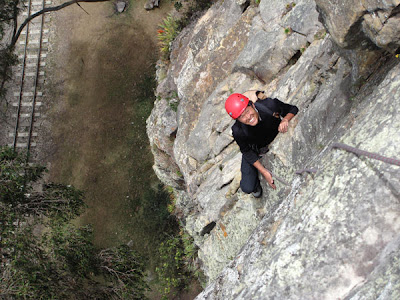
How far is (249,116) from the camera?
6719 mm

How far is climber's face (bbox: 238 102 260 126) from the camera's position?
6.66 metres

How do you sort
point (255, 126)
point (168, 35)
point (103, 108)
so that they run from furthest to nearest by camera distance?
1. point (103, 108)
2. point (168, 35)
3. point (255, 126)

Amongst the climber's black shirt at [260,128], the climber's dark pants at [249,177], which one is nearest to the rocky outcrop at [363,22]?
the climber's black shirt at [260,128]

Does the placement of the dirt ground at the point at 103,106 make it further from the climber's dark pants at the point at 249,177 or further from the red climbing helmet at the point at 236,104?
the red climbing helmet at the point at 236,104

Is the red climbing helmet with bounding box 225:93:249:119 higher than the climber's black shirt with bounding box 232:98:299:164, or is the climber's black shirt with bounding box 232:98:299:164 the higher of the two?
the red climbing helmet with bounding box 225:93:249:119

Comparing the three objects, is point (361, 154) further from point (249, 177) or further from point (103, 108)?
point (103, 108)

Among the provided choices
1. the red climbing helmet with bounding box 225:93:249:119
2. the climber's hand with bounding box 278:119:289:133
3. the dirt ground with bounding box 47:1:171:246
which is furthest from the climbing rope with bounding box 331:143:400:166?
the dirt ground with bounding box 47:1:171:246

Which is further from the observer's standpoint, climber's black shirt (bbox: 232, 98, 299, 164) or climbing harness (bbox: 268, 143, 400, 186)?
climber's black shirt (bbox: 232, 98, 299, 164)

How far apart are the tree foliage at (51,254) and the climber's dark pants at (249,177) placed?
6245 mm

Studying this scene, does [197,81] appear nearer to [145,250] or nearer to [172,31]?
[172,31]

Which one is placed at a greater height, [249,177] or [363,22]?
[363,22]

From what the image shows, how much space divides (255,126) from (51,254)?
7.79m

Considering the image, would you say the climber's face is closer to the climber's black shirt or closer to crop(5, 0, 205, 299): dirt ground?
the climber's black shirt

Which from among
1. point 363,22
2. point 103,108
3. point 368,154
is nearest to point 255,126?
point 363,22
